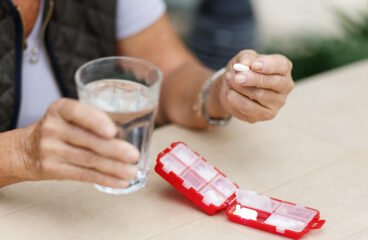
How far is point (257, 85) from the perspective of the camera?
0.90 meters

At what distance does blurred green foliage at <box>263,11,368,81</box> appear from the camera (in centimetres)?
223

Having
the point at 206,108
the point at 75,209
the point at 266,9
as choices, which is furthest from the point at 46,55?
the point at 266,9

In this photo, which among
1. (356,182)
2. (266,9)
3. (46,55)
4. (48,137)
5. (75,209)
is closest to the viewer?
(48,137)

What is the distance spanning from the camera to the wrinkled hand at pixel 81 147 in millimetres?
675

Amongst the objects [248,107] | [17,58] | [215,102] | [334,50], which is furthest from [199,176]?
[334,50]

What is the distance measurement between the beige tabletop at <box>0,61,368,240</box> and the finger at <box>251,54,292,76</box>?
0.21 metres

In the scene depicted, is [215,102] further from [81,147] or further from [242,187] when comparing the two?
[81,147]

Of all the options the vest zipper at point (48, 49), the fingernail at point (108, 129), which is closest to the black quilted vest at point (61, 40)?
the vest zipper at point (48, 49)

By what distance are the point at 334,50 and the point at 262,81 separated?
5.30 feet

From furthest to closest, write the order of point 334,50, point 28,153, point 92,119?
point 334,50 < point 28,153 < point 92,119

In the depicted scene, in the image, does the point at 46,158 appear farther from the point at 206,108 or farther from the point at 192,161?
the point at 206,108

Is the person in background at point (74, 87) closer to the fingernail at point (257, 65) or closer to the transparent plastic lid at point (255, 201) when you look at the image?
the fingernail at point (257, 65)

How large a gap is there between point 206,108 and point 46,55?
1.37ft

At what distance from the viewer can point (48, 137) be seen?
71 centimetres
